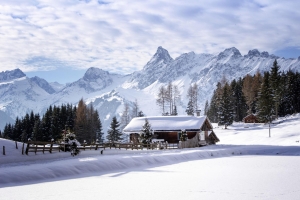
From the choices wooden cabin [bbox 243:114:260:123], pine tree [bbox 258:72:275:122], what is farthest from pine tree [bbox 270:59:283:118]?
wooden cabin [bbox 243:114:260:123]

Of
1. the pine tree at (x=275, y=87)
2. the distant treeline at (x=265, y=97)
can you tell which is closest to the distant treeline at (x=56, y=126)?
the distant treeline at (x=265, y=97)

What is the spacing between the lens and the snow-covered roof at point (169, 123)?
54.2m

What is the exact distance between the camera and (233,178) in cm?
1672

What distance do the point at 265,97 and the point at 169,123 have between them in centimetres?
3026

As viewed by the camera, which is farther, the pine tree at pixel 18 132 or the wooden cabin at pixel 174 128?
the pine tree at pixel 18 132

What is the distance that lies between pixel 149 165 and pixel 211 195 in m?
12.8

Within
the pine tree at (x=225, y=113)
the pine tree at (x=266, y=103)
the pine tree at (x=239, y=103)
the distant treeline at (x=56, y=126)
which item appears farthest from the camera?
the pine tree at (x=239, y=103)

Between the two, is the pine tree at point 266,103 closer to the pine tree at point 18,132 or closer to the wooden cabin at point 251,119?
the wooden cabin at point 251,119

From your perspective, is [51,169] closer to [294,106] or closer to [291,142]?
[291,142]

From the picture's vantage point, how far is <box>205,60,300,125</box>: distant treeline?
7541cm

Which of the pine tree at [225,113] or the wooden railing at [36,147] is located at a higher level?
the pine tree at [225,113]

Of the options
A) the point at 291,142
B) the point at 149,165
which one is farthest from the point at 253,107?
the point at 149,165

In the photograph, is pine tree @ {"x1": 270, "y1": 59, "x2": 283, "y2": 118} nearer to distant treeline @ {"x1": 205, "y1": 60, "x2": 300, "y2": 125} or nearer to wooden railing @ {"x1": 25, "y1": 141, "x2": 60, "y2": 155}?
distant treeline @ {"x1": 205, "y1": 60, "x2": 300, "y2": 125}

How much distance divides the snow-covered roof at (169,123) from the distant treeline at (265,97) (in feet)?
83.6
